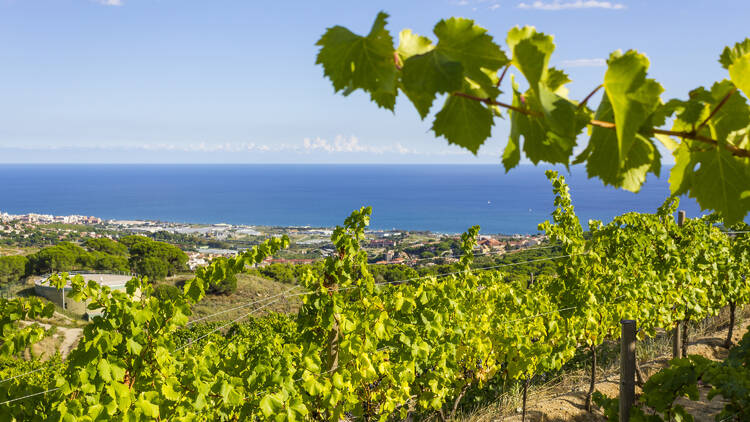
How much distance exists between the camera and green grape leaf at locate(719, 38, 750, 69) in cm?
53

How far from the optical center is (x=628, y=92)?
0.42 meters

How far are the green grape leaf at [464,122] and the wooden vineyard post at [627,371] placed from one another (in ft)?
9.95

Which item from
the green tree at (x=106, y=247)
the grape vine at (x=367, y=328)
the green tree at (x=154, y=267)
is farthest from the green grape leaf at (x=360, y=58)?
the green tree at (x=106, y=247)

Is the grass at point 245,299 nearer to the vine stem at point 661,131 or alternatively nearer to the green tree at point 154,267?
the green tree at point 154,267

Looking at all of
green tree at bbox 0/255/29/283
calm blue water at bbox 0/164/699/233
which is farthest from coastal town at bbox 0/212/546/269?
calm blue water at bbox 0/164/699/233

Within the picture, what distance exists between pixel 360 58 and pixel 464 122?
0.13 metres

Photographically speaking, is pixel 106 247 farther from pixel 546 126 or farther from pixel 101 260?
pixel 546 126

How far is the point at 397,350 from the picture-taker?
354 centimetres

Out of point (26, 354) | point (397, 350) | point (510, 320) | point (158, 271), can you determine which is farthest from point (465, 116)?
point (158, 271)

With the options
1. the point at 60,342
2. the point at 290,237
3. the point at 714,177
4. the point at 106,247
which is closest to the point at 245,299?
the point at 290,237

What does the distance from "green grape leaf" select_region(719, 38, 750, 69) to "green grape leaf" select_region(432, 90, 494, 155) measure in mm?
309

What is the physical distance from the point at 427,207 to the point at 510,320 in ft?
251

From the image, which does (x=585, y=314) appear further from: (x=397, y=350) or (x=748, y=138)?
(x=748, y=138)

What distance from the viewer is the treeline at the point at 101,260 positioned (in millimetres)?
27734
